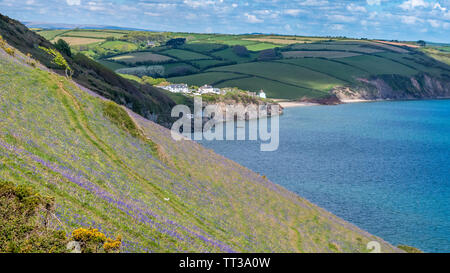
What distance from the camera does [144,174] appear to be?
123 feet

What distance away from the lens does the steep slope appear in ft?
278

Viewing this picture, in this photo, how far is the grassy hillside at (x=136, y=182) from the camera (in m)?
24.2

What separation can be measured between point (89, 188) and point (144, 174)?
11.1m

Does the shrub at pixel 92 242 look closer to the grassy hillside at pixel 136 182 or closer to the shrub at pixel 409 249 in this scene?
the grassy hillside at pixel 136 182

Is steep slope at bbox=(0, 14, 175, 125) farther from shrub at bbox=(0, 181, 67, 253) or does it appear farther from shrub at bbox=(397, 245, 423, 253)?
shrub at bbox=(0, 181, 67, 253)

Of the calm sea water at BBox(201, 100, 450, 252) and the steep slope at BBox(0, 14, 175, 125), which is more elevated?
the steep slope at BBox(0, 14, 175, 125)

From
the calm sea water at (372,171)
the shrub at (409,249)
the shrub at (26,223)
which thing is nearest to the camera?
the shrub at (26,223)

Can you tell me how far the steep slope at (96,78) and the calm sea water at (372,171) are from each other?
2144 cm

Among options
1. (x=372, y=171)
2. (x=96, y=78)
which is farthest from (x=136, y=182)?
(x=96, y=78)

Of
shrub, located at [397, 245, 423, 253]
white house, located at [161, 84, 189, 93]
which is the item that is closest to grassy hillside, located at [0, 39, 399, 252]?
shrub, located at [397, 245, 423, 253]

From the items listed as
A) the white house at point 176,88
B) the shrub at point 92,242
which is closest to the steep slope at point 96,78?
the white house at point 176,88

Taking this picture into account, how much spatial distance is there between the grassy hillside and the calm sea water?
13.9 metres

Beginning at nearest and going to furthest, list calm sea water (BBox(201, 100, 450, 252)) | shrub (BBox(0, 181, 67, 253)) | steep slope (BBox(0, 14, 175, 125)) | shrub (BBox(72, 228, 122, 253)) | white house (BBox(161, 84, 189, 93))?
1. shrub (BBox(0, 181, 67, 253))
2. shrub (BBox(72, 228, 122, 253))
3. calm sea water (BBox(201, 100, 450, 252))
4. steep slope (BBox(0, 14, 175, 125))
5. white house (BBox(161, 84, 189, 93))
